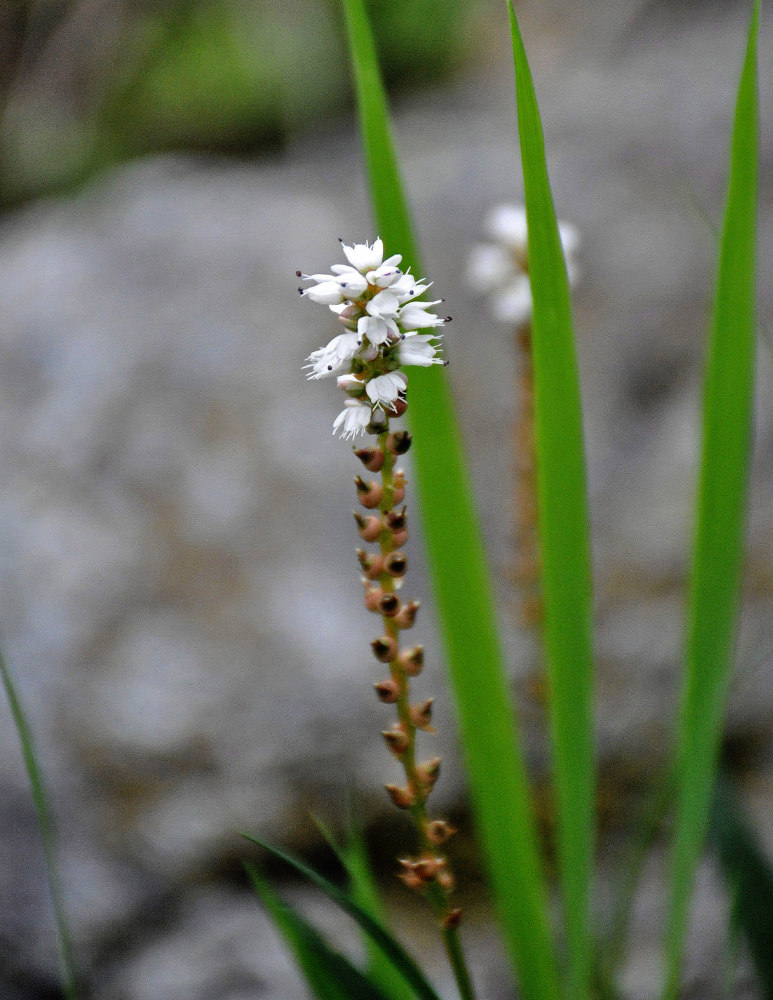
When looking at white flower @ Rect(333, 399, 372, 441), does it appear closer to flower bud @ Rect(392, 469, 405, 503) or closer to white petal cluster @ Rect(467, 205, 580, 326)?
flower bud @ Rect(392, 469, 405, 503)

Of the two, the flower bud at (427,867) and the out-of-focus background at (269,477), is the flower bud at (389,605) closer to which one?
the flower bud at (427,867)

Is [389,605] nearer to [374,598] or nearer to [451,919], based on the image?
[374,598]

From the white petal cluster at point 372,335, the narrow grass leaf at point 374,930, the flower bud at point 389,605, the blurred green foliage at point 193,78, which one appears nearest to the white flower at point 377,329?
the white petal cluster at point 372,335

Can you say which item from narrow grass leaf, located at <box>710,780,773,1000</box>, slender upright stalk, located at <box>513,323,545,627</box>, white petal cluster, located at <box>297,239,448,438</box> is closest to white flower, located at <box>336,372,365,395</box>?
white petal cluster, located at <box>297,239,448,438</box>

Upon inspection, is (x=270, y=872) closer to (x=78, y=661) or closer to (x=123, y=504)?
(x=78, y=661)

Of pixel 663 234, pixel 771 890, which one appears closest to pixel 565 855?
pixel 771 890

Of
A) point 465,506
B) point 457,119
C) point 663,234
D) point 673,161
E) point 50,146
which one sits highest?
point 50,146

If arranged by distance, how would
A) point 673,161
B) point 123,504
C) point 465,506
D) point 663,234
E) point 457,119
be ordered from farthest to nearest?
point 457,119 < point 673,161 < point 663,234 < point 123,504 < point 465,506
